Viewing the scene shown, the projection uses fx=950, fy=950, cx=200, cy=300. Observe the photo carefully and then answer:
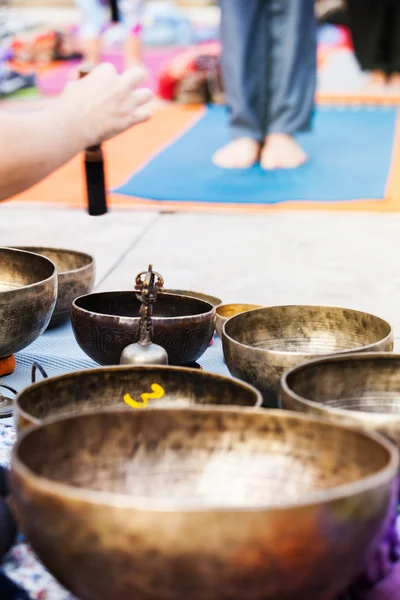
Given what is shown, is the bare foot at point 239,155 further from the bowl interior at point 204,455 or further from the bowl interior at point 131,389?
the bowl interior at point 204,455

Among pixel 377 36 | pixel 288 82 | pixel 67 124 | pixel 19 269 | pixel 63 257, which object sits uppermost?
pixel 67 124

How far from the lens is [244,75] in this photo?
12.4ft

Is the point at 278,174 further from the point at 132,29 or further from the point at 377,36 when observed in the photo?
the point at 377,36

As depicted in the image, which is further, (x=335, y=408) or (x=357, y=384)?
(x=357, y=384)

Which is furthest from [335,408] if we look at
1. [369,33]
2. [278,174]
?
[369,33]

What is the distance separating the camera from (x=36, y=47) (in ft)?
25.2

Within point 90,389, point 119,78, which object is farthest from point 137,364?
point 119,78

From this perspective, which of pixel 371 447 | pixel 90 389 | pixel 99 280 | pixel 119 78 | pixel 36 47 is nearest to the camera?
pixel 371 447

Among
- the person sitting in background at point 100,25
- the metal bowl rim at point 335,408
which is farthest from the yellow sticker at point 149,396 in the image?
the person sitting in background at point 100,25

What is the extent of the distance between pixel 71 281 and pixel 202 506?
108 centimetres

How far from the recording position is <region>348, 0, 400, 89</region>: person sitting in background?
641 centimetres

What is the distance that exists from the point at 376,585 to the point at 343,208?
240 cm

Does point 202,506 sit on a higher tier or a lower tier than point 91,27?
higher

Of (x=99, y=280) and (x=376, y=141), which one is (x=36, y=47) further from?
(x=99, y=280)
